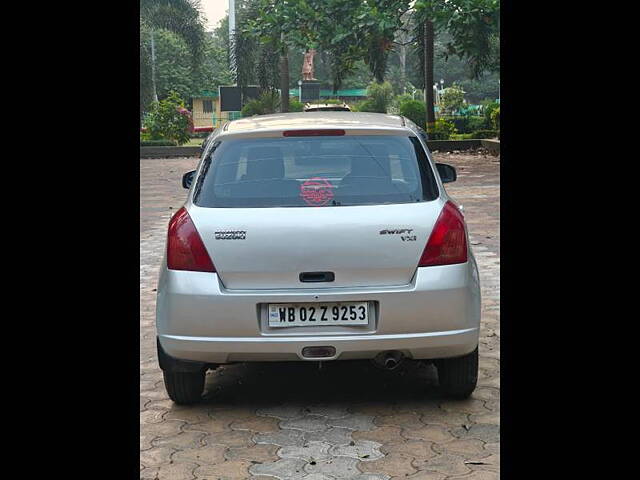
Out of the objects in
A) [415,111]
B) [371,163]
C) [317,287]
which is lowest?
[317,287]

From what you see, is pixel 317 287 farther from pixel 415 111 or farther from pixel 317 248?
pixel 415 111

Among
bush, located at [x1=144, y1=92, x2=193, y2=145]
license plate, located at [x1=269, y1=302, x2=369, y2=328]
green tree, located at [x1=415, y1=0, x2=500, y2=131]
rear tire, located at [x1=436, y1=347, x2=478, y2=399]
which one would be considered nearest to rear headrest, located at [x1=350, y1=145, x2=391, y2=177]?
license plate, located at [x1=269, y1=302, x2=369, y2=328]

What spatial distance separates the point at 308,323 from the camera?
5195 millimetres

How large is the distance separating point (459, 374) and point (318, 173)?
53.6 inches

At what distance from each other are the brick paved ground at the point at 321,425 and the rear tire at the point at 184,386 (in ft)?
0.19

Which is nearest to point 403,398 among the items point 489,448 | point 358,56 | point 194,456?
point 489,448

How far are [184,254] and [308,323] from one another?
2.48 feet

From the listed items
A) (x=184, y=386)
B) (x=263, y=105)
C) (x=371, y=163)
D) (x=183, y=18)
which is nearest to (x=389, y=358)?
(x=371, y=163)

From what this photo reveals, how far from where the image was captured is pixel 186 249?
5320mm

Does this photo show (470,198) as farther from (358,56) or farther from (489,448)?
(358,56)

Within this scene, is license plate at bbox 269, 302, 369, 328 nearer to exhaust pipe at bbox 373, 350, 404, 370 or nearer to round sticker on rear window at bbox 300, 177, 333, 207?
exhaust pipe at bbox 373, 350, 404, 370

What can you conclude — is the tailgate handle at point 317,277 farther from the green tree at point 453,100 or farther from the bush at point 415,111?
the green tree at point 453,100

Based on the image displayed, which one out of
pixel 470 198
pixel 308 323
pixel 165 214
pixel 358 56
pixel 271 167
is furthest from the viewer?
pixel 358 56

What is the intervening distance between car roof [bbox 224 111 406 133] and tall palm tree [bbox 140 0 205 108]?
46127 millimetres
